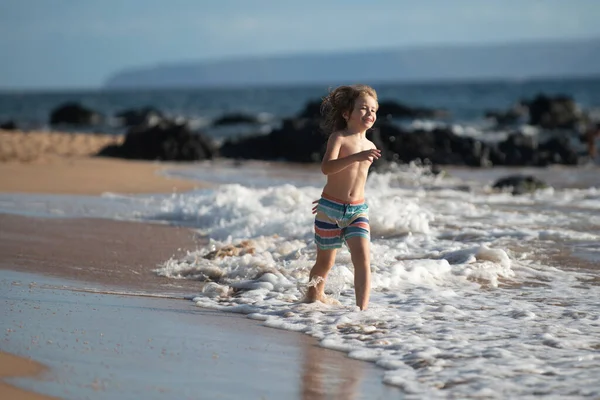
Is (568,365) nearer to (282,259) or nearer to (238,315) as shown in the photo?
(238,315)

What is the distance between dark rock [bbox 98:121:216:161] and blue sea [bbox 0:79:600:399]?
8843 mm

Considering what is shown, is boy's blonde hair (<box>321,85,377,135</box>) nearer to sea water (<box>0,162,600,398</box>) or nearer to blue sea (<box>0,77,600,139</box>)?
sea water (<box>0,162,600,398</box>)

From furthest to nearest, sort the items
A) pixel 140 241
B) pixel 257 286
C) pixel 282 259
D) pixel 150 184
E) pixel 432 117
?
1. pixel 432 117
2. pixel 150 184
3. pixel 140 241
4. pixel 282 259
5. pixel 257 286

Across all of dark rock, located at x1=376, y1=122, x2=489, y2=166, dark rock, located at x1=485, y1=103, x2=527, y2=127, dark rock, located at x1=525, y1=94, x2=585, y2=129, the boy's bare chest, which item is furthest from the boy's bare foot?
dark rock, located at x1=485, y1=103, x2=527, y2=127

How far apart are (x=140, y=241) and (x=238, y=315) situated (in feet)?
9.80

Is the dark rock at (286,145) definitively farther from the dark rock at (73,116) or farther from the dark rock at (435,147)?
the dark rock at (73,116)

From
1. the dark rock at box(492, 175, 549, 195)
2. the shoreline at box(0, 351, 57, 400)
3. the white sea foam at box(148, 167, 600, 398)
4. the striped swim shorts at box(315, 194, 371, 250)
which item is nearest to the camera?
the shoreline at box(0, 351, 57, 400)

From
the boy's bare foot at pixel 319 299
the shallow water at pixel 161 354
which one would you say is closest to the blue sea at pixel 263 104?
the boy's bare foot at pixel 319 299

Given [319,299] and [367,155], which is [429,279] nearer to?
[319,299]

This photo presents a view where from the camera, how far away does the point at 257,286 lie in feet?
21.2

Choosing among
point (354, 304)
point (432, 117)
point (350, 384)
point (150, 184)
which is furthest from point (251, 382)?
point (432, 117)

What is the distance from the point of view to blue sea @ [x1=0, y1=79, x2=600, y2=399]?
4.54 m

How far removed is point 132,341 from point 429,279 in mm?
2683

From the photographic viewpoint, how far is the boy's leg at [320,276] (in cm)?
593
